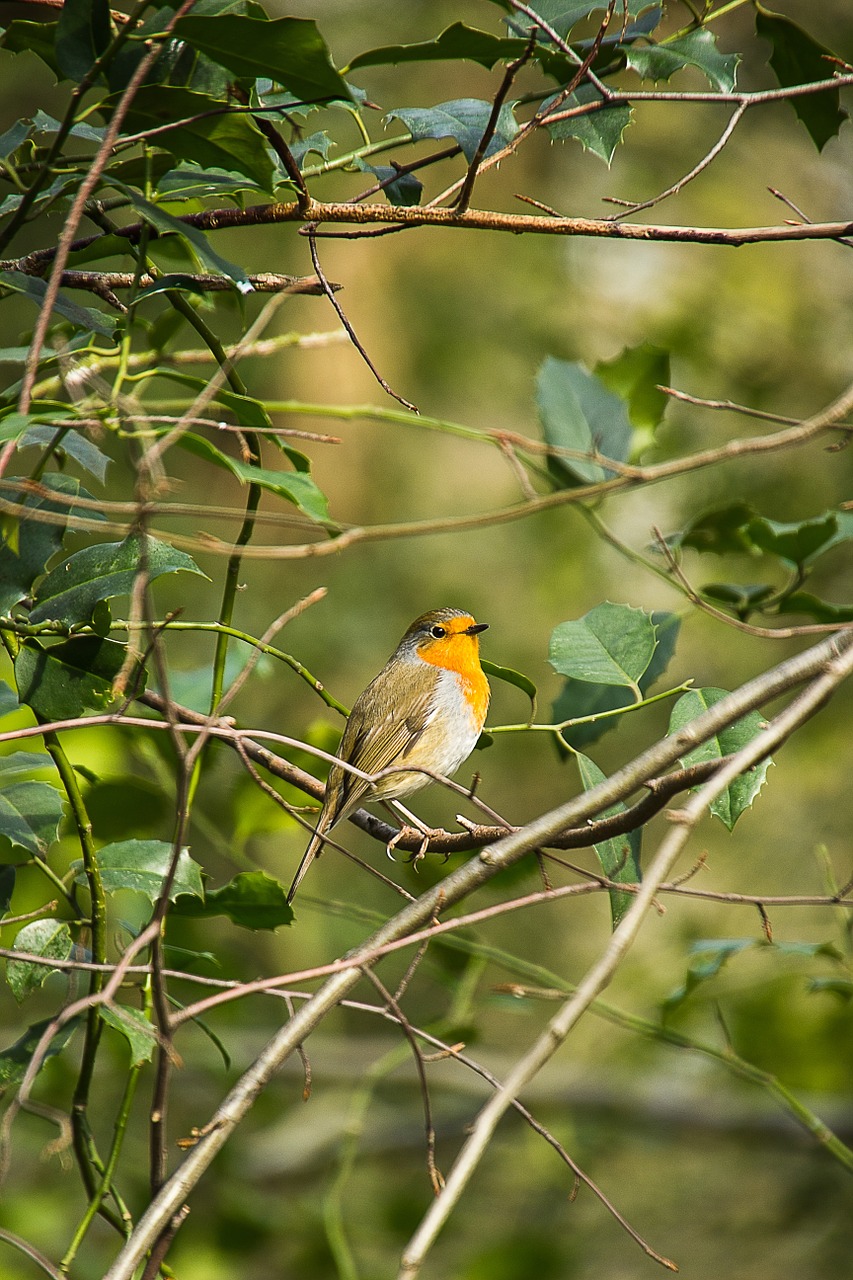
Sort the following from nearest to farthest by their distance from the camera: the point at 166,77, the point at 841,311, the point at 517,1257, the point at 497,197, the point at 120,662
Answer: the point at 166,77 → the point at 120,662 → the point at 517,1257 → the point at 841,311 → the point at 497,197

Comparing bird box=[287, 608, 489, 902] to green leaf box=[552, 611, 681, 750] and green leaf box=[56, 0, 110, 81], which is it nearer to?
green leaf box=[552, 611, 681, 750]

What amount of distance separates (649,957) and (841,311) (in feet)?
9.00

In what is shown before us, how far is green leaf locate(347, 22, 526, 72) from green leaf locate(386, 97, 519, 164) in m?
0.08

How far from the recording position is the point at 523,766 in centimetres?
519

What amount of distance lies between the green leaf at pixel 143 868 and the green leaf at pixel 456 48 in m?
0.88

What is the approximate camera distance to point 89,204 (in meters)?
1.26

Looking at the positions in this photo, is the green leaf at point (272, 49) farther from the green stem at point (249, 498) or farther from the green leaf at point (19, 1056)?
the green leaf at point (19, 1056)

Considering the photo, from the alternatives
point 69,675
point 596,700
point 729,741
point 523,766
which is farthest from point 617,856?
point 523,766

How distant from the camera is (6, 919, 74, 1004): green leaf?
118 centimetres

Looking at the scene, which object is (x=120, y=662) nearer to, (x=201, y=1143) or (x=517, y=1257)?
(x=201, y=1143)

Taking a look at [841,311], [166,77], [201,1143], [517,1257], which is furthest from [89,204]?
[841,311]

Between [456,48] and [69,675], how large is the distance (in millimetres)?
769

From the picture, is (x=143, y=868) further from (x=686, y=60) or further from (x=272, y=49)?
(x=686, y=60)

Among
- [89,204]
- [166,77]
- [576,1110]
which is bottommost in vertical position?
[576,1110]
